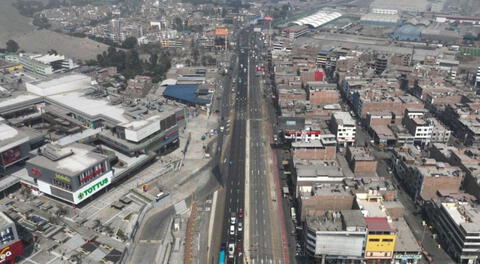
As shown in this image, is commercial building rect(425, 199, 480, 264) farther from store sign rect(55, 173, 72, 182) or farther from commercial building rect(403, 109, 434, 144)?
store sign rect(55, 173, 72, 182)

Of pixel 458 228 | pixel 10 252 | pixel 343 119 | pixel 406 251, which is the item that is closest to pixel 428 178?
pixel 458 228

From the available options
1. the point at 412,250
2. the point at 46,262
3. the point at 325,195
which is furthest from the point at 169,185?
the point at 412,250

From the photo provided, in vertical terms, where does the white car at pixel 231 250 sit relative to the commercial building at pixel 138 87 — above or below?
below

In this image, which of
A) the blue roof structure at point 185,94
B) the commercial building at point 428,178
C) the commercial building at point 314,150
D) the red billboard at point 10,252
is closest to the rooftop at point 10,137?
the red billboard at point 10,252

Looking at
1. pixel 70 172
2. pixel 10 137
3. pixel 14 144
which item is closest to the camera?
pixel 70 172

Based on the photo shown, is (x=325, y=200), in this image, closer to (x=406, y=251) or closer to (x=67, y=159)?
(x=406, y=251)

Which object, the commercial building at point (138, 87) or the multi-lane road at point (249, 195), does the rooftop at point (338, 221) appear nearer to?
the multi-lane road at point (249, 195)

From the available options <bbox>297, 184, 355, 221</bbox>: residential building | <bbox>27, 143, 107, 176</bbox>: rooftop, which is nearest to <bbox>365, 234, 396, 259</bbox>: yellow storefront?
<bbox>297, 184, 355, 221</bbox>: residential building
